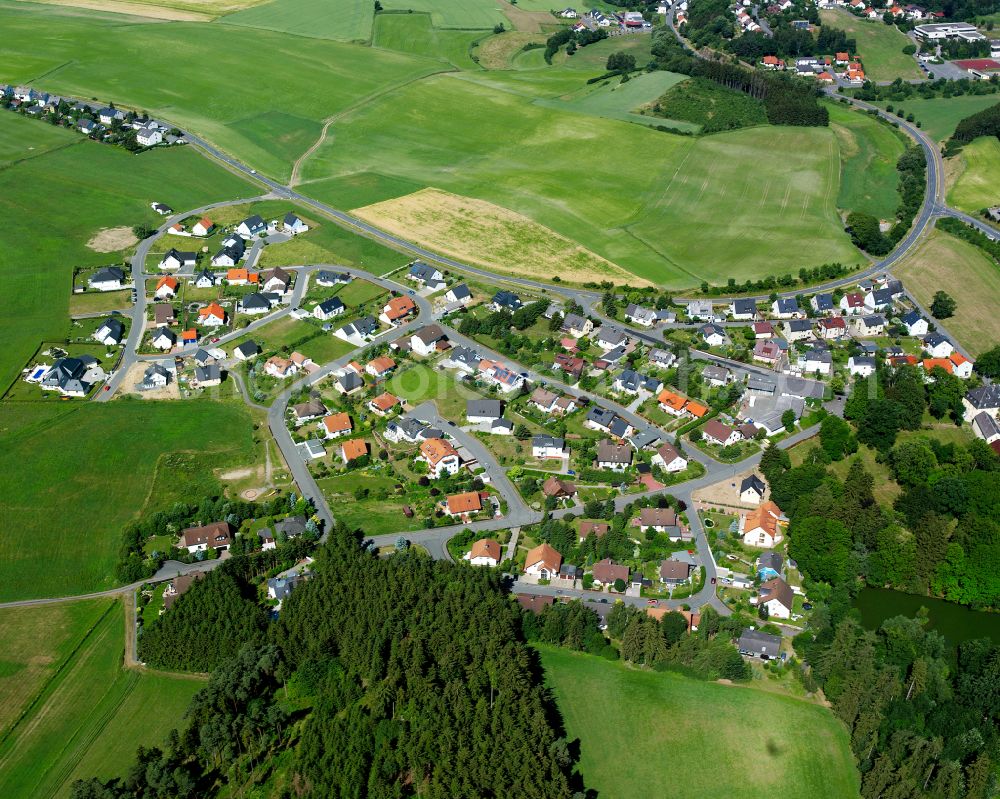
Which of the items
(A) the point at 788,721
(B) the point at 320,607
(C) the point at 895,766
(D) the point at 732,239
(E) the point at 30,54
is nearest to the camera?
(C) the point at 895,766

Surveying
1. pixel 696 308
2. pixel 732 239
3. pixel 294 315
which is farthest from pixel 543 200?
pixel 294 315

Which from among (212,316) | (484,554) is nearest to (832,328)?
(484,554)

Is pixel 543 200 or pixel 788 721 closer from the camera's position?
pixel 788 721

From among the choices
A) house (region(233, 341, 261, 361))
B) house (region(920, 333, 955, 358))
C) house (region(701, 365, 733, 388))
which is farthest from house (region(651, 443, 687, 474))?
house (region(233, 341, 261, 361))

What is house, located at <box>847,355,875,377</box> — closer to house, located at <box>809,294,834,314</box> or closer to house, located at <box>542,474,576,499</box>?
house, located at <box>809,294,834,314</box>

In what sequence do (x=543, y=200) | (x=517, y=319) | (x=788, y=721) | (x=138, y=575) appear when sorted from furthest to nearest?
(x=543, y=200) < (x=517, y=319) < (x=138, y=575) < (x=788, y=721)

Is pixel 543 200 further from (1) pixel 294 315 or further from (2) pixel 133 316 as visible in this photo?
(2) pixel 133 316

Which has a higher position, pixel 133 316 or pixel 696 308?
pixel 696 308

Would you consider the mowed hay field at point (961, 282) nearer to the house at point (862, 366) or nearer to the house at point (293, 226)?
the house at point (862, 366)
